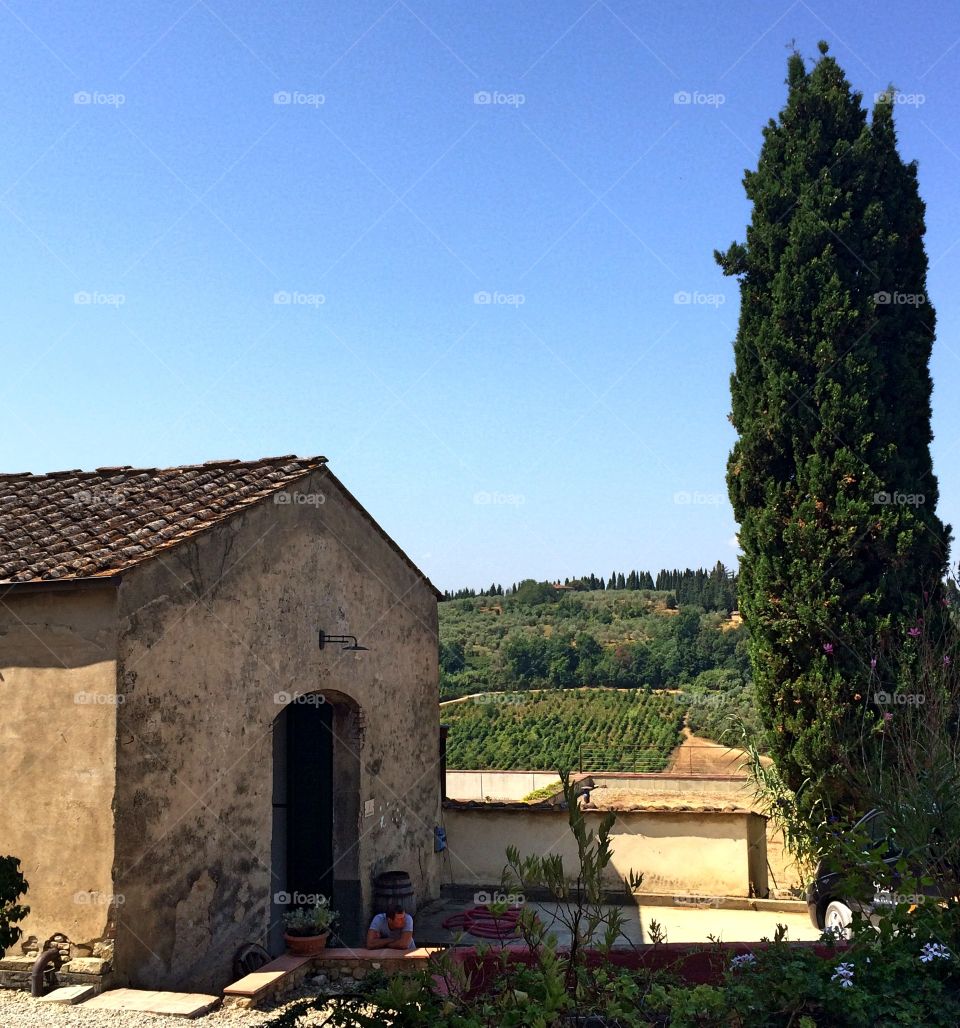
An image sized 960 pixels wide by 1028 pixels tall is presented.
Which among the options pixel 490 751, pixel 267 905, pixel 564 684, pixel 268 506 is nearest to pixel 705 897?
pixel 267 905

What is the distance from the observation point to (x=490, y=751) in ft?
143

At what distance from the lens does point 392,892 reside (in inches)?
432

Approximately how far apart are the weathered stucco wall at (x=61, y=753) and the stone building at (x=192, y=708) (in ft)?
0.05

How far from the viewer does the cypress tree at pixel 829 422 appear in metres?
12.6

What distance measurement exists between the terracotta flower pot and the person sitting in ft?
3.16

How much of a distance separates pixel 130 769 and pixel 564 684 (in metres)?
54.2

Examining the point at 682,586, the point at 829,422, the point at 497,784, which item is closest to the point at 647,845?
the point at 829,422

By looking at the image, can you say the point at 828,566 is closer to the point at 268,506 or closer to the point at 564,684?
the point at 268,506

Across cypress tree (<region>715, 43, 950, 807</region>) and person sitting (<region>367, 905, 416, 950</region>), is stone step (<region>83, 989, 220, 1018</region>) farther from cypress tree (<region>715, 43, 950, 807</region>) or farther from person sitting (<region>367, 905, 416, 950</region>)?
cypress tree (<region>715, 43, 950, 807</region>)

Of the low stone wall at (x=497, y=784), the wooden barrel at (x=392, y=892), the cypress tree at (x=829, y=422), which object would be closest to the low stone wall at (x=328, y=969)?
the wooden barrel at (x=392, y=892)

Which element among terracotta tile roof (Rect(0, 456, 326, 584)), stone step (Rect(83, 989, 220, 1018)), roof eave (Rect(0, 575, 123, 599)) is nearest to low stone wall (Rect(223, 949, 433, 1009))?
stone step (Rect(83, 989, 220, 1018))

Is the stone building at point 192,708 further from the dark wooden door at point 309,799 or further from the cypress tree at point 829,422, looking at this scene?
the cypress tree at point 829,422

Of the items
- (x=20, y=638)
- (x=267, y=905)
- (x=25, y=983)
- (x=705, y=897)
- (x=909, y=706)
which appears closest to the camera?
(x=25, y=983)

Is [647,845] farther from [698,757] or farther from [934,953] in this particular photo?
[698,757]
